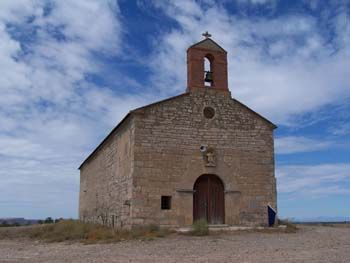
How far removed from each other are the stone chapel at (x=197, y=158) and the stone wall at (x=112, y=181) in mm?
44

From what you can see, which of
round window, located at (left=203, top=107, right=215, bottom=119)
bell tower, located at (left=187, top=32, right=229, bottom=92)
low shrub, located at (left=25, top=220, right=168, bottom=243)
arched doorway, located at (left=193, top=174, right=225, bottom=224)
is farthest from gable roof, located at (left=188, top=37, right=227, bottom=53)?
low shrub, located at (left=25, top=220, right=168, bottom=243)

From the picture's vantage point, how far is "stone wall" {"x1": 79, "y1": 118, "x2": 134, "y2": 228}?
54.6 feet

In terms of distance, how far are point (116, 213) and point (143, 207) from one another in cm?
280

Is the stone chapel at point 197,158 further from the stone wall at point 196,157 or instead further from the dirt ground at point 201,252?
the dirt ground at point 201,252

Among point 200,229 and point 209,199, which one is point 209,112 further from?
point 200,229

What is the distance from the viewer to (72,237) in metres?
14.9

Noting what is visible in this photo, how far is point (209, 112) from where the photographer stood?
17641 mm

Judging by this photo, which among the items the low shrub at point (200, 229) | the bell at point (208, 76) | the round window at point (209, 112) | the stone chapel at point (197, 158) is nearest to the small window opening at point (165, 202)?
the stone chapel at point (197, 158)

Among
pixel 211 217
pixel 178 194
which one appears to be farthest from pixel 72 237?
pixel 211 217

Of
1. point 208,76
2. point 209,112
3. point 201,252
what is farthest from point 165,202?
point 201,252

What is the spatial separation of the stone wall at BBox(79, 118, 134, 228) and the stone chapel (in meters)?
0.04

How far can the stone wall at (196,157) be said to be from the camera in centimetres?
1591

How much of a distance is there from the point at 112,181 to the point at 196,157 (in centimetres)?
487

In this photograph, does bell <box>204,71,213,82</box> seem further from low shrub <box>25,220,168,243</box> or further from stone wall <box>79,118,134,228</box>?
low shrub <box>25,220,168,243</box>
